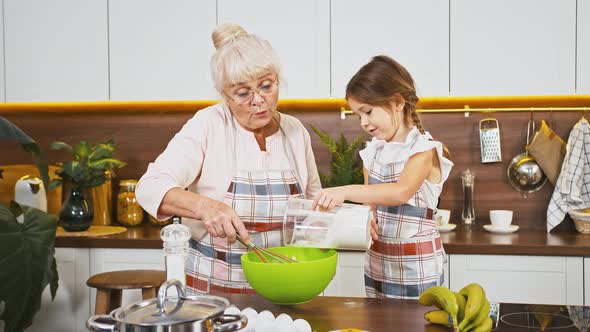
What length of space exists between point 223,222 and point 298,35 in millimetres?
1733

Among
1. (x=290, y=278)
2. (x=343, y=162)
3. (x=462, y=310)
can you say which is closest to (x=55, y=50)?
(x=343, y=162)

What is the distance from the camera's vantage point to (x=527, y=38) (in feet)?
9.66

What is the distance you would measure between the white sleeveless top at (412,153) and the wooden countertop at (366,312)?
1.72 feet

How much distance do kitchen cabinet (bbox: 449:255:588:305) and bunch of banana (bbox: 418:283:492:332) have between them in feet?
4.73

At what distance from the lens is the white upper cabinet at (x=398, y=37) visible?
3.00 metres

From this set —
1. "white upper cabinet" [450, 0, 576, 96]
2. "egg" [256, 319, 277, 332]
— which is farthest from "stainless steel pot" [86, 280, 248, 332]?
"white upper cabinet" [450, 0, 576, 96]

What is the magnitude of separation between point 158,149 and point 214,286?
5.96 ft

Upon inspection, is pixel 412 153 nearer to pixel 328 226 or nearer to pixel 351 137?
pixel 328 226

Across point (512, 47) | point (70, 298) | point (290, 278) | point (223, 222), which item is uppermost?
point (512, 47)

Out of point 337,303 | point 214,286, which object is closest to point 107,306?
point 214,286

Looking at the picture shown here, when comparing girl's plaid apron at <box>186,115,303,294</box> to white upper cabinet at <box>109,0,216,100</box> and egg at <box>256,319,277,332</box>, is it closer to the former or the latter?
egg at <box>256,319,277,332</box>

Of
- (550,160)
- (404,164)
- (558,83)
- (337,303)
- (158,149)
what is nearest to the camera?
(337,303)

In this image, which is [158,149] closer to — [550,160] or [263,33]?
[263,33]

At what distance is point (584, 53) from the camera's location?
2902 mm
